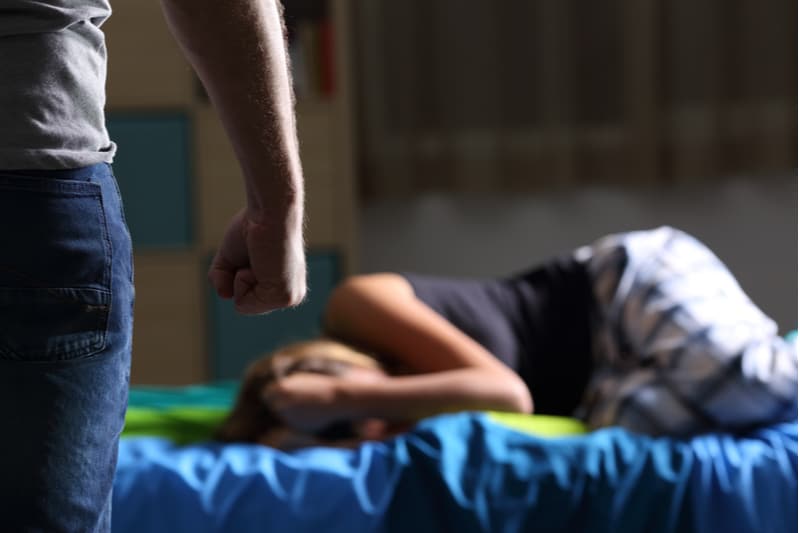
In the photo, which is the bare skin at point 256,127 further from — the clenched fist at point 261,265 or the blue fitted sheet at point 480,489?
the blue fitted sheet at point 480,489

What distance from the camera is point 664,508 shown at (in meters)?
1.48

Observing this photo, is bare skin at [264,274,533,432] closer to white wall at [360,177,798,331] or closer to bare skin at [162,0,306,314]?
bare skin at [162,0,306,314]

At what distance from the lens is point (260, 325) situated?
3391mm

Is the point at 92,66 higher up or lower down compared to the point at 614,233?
higher up

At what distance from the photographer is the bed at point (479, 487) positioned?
4.88ft

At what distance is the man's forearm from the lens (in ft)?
2.17

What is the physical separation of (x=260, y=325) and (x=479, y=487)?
195 centimetres

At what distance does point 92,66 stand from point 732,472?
1.14 meters

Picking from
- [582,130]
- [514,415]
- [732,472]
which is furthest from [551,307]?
[582,130]

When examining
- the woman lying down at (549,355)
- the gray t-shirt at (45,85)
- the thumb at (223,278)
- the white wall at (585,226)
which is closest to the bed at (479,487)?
the woman lying down at (549,355)

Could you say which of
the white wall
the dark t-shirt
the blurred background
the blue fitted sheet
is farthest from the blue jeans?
the white wall

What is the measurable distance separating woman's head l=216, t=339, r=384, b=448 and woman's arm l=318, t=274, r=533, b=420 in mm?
47

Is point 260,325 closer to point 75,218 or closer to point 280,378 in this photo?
point 280,378

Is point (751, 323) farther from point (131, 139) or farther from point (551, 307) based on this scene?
point (131, 139)
